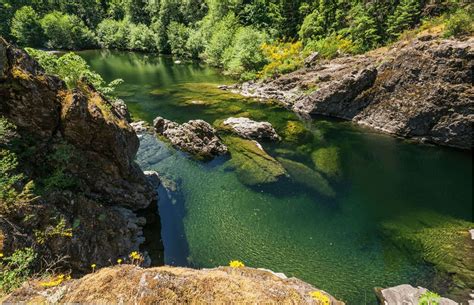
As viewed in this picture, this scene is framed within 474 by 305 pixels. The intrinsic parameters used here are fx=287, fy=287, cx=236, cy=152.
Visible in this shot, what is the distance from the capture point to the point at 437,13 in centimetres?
3875

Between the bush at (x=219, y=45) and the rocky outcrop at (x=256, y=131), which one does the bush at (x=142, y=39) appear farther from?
the rocky outcrop at (x=256, y=131)

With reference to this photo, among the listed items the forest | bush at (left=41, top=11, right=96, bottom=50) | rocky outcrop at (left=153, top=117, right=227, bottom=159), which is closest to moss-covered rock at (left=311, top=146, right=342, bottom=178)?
rocky outcrop at (left=153, top=117, right=227, bottom=159)

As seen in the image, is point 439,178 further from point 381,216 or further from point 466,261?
point 466,261

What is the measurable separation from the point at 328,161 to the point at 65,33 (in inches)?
3381

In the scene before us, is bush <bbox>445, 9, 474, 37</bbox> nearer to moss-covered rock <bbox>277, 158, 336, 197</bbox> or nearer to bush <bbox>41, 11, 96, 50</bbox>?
moss-covered rock <bbox>277, 158, 336, 197</bbox>

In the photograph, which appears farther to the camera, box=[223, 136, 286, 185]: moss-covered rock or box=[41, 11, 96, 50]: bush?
box=[41, 11, 96, 50]: bush

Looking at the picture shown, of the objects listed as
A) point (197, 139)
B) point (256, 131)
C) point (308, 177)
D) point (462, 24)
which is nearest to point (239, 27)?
point (462, 24)

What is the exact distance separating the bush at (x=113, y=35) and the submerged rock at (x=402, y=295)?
287 ft

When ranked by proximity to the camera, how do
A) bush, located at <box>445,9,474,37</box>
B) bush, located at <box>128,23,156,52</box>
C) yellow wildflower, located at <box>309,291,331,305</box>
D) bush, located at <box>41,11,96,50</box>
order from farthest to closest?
bush, located at <box>41,11,96,50</box>
bush, located at <box>128,23,156,52</box>
bush, located at <box>445,9,474,37</box>
yellow wildflower, located at <box>309,291,331,305</box>

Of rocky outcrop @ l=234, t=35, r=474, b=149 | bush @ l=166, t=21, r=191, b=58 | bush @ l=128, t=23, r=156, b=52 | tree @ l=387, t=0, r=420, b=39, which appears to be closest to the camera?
rocky outcrop @ l=234, t=35, r=474, b=149

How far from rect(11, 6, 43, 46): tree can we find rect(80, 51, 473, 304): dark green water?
74163 millimetres

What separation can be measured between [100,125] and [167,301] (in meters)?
10.3

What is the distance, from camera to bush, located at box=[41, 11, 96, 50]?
7856 cm

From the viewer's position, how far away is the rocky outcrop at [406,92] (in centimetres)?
2511
